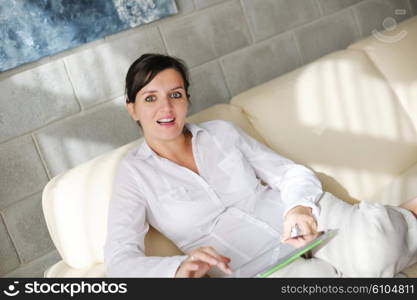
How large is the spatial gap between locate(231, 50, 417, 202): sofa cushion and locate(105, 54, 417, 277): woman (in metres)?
0.20

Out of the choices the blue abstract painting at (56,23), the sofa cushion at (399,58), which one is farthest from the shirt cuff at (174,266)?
the sofa cushion at (399,58)

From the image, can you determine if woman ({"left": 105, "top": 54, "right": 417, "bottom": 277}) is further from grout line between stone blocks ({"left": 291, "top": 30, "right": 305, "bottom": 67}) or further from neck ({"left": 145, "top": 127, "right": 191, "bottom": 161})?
A: grout line between stone blocks ({"left": 291, "top": 30, "right": 305, "bottom": 67})

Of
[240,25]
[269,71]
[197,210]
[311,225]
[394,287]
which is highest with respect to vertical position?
[240,25]

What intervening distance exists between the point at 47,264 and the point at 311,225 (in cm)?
100

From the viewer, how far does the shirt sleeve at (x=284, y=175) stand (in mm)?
1430

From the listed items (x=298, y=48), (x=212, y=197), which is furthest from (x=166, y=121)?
(x=298, y=48)

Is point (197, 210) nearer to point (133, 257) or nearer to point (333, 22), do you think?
point (133, 257)

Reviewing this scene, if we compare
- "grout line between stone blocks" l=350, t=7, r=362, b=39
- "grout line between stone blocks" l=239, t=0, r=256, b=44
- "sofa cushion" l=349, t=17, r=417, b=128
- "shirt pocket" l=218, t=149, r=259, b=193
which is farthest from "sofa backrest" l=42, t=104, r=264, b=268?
"grout line between stone blocks" l=350, t=7, r=362, b=39

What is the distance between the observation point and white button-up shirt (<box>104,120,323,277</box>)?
1398 millimetres

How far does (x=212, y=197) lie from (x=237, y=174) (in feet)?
0.38

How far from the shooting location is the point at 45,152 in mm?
1760

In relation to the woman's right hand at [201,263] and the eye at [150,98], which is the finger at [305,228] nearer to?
the woman's right hand at [201,263]

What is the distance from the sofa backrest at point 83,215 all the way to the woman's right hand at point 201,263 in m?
0.30

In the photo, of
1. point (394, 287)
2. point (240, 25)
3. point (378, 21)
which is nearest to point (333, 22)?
point (378, 21)
